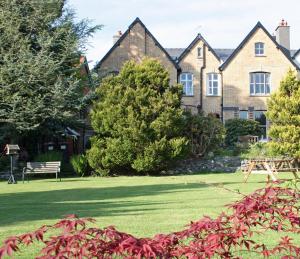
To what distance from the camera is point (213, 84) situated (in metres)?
41.8

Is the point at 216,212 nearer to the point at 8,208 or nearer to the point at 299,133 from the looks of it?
the point at 8,208

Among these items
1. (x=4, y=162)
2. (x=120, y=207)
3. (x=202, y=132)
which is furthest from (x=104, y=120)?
(x=120, y=207)

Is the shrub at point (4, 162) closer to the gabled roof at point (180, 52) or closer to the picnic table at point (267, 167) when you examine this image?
the picnic table at point (267, 167)

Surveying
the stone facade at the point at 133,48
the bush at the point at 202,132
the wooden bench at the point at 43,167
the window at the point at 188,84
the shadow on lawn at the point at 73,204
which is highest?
the stone facade at the point at 133,48

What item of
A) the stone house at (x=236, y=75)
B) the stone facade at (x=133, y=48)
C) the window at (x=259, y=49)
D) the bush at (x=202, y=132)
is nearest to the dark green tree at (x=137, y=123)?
the bush at (x=202, y=132)

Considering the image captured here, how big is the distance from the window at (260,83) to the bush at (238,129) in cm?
439

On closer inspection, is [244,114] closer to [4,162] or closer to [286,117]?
[286,117]

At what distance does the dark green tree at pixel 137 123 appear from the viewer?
24.4 meters

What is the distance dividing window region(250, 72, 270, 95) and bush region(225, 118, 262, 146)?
173 inches

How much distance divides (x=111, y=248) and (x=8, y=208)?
8955 millimetres

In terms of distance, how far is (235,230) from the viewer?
3.44 m

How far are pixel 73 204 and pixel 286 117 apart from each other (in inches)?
704

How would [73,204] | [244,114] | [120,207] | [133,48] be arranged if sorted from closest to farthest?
1. [120,207]
2. [73,204]
3. [133,48]
4. [244,114]

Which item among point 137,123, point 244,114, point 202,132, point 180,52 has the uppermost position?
point 180,52
